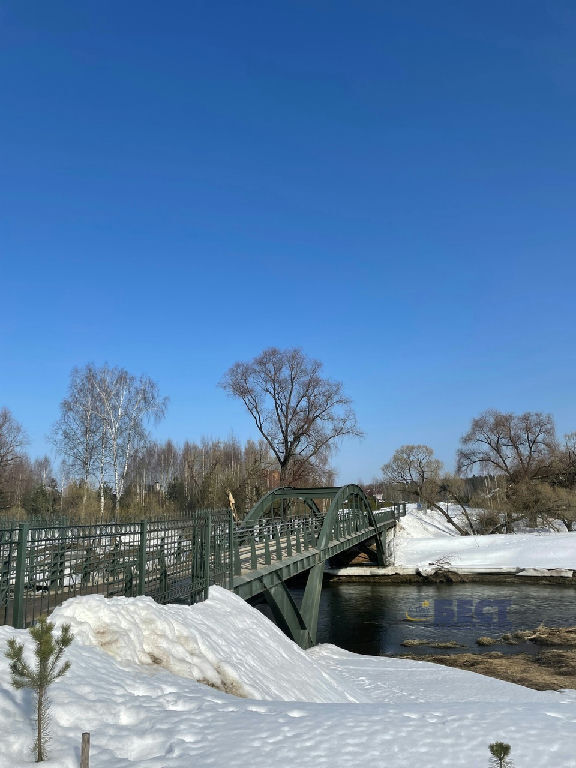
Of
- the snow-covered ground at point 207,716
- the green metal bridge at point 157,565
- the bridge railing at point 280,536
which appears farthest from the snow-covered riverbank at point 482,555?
the snow-covered ground at point 207,716

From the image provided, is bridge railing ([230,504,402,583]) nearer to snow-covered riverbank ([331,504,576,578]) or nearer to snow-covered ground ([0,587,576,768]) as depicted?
snow-covered riverbank ([331,504,576,578])

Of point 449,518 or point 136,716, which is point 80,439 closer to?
point 449,518

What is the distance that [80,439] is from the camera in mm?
35938

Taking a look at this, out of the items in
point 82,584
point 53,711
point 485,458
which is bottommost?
point 53,711

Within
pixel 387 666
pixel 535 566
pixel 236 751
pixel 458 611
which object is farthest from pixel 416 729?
pixel 535 566

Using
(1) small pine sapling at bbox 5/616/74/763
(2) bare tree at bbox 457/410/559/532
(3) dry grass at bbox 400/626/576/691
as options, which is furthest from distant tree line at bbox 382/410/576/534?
(1) small pine sapling at bbox 5/616/74/763

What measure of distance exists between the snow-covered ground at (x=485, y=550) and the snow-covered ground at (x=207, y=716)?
91.1 ft

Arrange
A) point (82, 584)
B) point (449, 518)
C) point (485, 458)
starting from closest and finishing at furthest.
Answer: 1. point (82, 584)
2. point (449, 518)
3. point (485, 458)

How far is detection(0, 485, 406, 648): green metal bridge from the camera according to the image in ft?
24.8

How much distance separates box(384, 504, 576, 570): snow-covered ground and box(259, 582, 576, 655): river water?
2958mm

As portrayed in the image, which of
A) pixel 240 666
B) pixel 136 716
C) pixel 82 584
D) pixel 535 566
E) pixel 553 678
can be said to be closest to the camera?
pixel 136 716

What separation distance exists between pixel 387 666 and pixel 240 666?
739 centimetres

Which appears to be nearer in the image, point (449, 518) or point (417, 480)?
point (449, 518)

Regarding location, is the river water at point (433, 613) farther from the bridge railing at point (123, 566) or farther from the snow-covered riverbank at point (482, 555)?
the bridge railing at point (123, 566)
